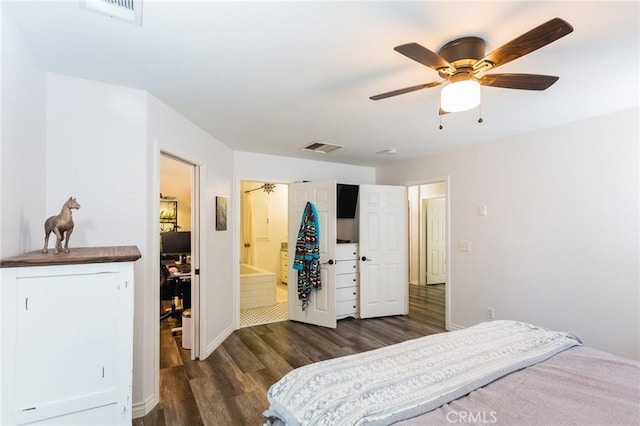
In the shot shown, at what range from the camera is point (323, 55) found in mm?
1749

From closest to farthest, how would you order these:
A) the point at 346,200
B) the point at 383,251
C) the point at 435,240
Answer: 1. the point at 383,251
2. the point at 346,200
3. the point at 435,240

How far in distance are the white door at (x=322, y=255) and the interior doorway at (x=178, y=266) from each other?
56.2 inches

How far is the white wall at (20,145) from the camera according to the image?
55.6 inches

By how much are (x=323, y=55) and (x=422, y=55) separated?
0.59 m

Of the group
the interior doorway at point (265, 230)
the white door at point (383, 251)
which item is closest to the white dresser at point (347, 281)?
the white door at point (383, 251)

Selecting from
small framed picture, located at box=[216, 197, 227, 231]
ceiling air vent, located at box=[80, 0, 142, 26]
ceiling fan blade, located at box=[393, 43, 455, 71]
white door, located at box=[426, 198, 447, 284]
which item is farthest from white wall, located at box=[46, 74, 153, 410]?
white door, located at box=[426, 198, 447, 284]

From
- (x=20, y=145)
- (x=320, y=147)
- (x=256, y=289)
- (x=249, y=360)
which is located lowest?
(x=249, y=360)

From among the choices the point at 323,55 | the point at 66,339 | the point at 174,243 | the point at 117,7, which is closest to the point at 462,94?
the point at 323,55

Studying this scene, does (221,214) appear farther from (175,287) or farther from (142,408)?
(142,408)

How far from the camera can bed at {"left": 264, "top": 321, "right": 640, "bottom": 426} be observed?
1.18m

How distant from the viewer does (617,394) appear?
132cm

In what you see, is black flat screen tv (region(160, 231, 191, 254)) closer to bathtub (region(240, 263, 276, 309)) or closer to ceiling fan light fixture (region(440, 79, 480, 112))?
bathtub (region(240, 263, 276, 309))

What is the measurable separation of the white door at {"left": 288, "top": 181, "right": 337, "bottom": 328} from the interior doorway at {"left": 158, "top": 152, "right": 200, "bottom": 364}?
4.69 feet

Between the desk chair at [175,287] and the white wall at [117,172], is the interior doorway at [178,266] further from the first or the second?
the white wall at [117,172]
